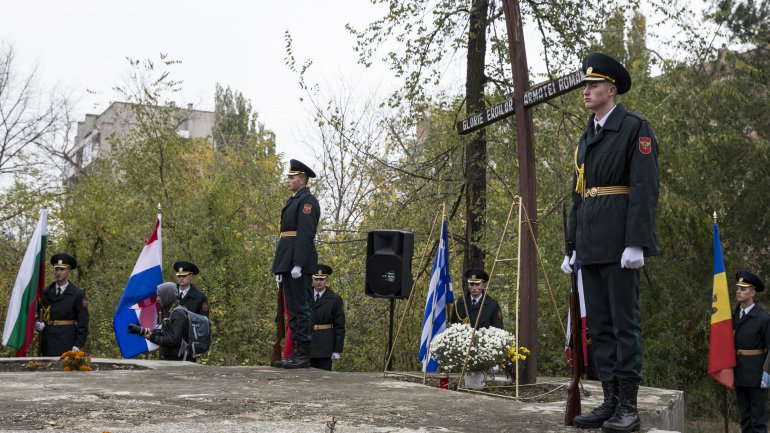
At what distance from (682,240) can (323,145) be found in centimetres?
1120

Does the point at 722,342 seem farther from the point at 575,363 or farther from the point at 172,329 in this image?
the point at 172,329

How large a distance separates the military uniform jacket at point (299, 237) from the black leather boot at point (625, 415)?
12.3 feet

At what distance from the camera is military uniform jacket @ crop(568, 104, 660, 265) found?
433 cm

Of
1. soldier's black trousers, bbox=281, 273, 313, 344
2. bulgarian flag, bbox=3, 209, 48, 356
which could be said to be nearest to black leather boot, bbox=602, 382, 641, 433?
soldier's black trousers, bbox=281, 273, 313, 344

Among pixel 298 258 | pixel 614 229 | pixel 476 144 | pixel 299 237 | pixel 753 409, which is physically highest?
pixel 476 144

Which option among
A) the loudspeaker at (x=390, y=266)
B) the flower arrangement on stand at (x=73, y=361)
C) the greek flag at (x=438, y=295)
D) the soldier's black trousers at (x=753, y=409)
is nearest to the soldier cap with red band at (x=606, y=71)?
the greek flag at (x=438, y=295)

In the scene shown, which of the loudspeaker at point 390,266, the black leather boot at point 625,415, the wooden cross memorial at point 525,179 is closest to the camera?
the black leather boot at point 625,415

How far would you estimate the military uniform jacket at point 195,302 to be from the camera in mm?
9547

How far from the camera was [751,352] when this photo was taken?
905 cm

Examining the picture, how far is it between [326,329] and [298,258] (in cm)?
321

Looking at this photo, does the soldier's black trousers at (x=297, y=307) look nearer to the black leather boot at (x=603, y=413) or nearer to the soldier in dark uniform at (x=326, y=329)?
the soldier in dark uniform at (x=326, y=329)

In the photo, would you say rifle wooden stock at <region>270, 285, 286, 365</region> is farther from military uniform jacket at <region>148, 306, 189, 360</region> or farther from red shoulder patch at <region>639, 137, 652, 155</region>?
red shoulder patch at <region>639, 137, 652, 155</region>

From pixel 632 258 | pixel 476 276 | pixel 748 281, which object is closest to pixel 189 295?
pixel 476 276

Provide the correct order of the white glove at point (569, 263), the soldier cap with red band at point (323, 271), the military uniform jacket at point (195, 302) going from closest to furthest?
the white glove at point (569, 263), the military uniform jacket at point (195, 302), the soldier cap with red band at point (323, 271)
